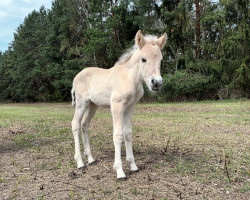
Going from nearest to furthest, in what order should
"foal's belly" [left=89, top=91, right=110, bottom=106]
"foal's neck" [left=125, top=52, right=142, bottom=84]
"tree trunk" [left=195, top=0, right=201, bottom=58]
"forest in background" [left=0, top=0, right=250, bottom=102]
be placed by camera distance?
"foal's neck" [left=125, top=52, right=142, bottom=84]
"foal's belly" [left=89, top=91, right=110, bottom=106]
"forest in background" [left=0, top=0, right=250, bottom=102]
"tree trunk" [left=195, top=0, right=201, bottom=58]

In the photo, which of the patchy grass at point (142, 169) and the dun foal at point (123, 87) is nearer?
the patchy grass at point (142, 169)

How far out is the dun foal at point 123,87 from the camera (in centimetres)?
414

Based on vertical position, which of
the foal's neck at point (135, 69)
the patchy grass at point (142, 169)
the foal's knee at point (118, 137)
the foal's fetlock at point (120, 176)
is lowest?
the patchy grass at point (142, 169)

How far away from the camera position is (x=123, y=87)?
172 inches

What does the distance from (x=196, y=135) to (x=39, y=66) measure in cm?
3600

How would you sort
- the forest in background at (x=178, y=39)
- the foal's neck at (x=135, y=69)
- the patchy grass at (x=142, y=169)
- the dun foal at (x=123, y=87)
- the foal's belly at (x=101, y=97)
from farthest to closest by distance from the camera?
the forest in background at (x=178, y=39)
the foal's belly at (x=101, y=97)
the foal's neck at (x=135, y=69)
the dun foal at (x=123, y=87)
the patchy grass at (x=142, y=169)

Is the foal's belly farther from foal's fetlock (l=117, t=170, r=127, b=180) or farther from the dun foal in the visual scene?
foal's fetlock (l=117, t=170, r=127, b=180)

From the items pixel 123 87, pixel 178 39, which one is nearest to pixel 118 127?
pixel 123 87

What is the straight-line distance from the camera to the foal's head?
390 cm

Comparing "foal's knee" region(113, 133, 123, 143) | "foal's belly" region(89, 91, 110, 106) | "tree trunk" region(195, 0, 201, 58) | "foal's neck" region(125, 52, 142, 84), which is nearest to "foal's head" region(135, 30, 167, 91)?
"foal's neck" region(125, 52, 142, 84)

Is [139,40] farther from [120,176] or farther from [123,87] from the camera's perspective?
[120,176]

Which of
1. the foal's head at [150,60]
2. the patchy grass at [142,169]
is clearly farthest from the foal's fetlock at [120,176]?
the foal's head at [150,60]

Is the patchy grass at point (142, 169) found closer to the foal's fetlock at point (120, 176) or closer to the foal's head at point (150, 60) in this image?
the foal's fetlock at point (120, 176)

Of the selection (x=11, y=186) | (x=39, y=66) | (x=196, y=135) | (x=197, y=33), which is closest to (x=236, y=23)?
(x=197, y=33)
